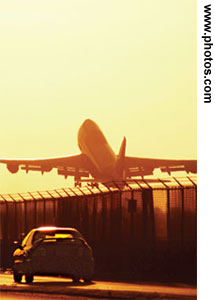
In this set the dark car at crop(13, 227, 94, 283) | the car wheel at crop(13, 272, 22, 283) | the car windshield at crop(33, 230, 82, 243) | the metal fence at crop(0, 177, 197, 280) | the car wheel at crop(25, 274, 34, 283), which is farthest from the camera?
→ the metal fence at crop(0, 177, 197, 280)

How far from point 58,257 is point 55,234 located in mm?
577

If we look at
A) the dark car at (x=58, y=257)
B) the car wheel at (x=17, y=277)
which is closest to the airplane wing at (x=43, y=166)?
the car wheel at (x=17, y=277)

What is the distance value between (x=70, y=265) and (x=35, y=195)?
396cm

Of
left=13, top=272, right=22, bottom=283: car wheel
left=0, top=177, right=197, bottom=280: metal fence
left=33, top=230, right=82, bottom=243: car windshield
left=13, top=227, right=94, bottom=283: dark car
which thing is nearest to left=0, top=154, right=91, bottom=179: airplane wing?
left=0, top=177, right=197, bottom=280: metal fence

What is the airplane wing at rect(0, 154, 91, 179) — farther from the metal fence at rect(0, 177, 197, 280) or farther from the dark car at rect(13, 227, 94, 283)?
the dark car at rect(13, 227, 94, 283)

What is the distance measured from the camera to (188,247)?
1603cm

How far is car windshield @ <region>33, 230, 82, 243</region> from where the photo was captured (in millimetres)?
15023

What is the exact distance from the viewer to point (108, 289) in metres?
13.8

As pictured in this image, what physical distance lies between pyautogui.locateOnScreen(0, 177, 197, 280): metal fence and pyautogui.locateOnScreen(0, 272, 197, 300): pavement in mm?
1040

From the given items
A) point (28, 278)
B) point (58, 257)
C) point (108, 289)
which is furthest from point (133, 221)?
point (108, 289)
